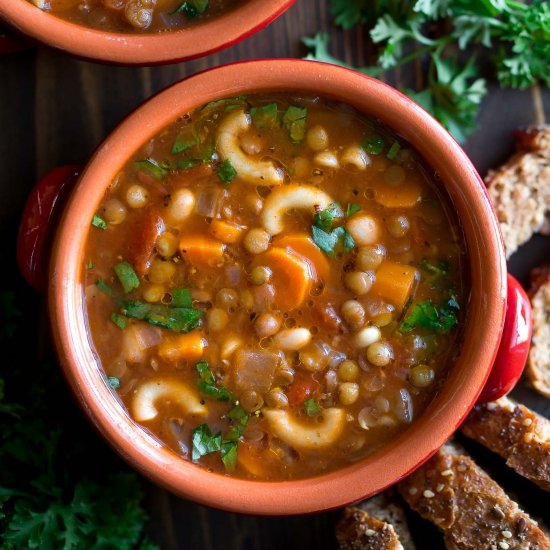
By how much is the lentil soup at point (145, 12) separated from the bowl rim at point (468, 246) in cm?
23

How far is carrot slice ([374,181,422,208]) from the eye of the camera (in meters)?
2.49

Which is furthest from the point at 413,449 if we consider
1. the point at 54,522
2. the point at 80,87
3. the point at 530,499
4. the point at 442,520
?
the point at 80,87

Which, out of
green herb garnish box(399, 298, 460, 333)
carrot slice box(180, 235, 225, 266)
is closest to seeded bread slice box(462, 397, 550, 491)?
green herb garnish box(399, 298, 460, 333)

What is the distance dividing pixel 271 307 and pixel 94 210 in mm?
596

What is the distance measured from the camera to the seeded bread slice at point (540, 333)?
9.88 ft

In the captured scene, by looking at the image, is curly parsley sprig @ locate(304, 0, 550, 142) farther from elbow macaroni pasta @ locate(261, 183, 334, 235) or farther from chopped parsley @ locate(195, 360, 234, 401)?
chopped parsley @ locate(195, 360, 234, 401)

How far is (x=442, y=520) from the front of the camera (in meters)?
2.80

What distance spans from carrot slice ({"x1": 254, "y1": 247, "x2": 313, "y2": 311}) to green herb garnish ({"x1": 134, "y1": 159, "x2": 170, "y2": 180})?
0.38m

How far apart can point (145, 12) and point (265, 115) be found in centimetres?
48

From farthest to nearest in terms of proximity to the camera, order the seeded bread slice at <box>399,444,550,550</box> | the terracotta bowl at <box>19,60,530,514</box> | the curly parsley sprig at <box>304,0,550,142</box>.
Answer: the curly parsley sprig at <box>304,0,550,142</box> → the seeded bread slice at <box>399,444,550,550</box> → the terracotta bowl at <box>19,60,530,514</box>

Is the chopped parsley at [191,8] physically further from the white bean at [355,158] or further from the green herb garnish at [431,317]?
the green herb garnish at [431,317]

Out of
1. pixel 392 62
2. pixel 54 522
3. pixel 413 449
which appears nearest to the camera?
pixel 413 449

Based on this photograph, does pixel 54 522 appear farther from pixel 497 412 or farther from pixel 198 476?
pixel 497 412

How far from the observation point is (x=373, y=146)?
2.49 metres
